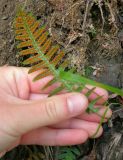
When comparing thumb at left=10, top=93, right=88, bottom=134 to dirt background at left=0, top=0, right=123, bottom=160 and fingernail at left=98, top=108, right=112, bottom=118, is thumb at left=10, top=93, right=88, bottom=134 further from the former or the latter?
dirt background at left=0, top=0, right=123, bottom=160

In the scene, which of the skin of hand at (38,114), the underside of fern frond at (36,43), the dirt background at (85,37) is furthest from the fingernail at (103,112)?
the underside of fern frond at (36,43)

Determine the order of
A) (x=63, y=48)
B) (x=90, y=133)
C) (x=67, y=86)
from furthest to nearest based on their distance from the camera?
(x=63, y=48), (x=90, y=133), (x=67, y=86)

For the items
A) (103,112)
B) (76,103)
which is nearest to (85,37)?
(103,112)

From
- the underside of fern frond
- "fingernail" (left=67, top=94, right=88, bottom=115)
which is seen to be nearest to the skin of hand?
"fingernail" (left=67, top=94, right=88, bottom=115)

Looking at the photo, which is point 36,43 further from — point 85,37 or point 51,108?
point 51,108

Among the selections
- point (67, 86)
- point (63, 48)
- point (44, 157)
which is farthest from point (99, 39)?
point (44, 157)

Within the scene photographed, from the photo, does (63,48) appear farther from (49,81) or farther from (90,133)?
(90,133)

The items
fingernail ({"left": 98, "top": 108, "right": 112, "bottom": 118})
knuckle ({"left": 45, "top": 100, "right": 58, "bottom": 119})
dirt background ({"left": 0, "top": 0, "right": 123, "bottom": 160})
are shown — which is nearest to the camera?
knuckle ({"left": 45, "top": 100, "right": 58, "bottom": 119})
